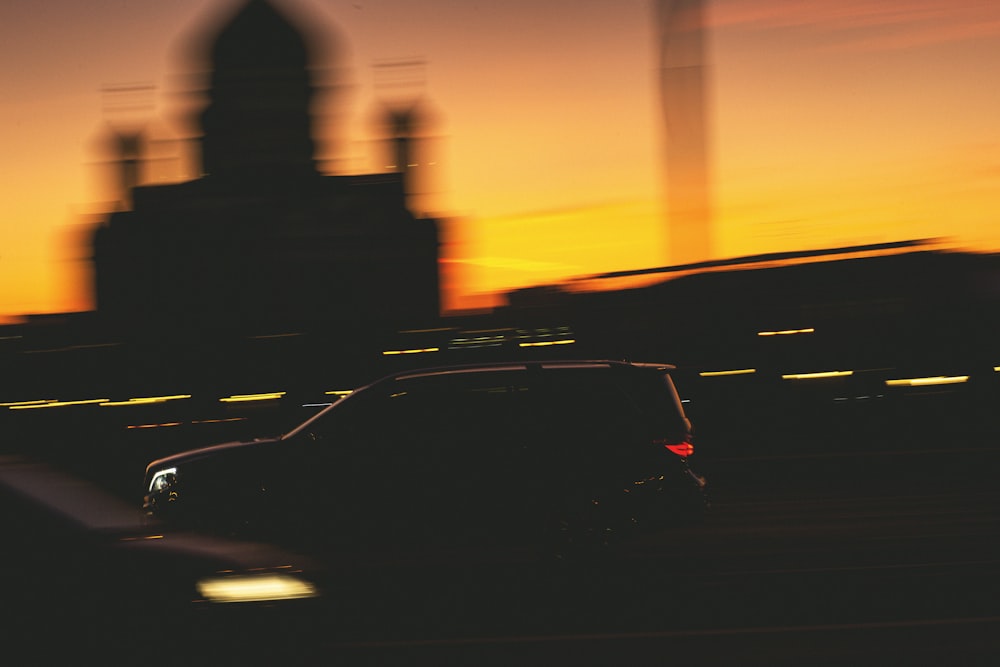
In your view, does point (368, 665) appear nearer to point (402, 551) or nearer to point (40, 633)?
point (40, 633)

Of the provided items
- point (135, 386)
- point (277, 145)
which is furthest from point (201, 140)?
point (135, 386)

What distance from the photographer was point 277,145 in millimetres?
78188

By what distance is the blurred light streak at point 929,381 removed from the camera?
2144 centimetres

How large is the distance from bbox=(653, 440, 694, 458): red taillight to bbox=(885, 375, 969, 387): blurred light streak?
13.0 meters

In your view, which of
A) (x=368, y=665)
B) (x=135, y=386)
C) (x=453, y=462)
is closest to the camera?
(x=368, y=665)

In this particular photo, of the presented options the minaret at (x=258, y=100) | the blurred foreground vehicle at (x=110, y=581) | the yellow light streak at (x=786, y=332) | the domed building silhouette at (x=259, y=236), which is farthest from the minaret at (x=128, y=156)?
the blurred foreground vehicle at (x=110, y=581)

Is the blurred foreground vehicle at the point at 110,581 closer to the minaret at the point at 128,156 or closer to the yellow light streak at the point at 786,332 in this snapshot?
the yellow light streak at the point at 786,332

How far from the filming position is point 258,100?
76500mm

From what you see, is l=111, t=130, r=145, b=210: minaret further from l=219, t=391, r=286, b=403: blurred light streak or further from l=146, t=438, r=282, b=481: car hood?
A: l=146, t=438, r=282, b=481: car hood

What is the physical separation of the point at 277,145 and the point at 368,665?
74.7m

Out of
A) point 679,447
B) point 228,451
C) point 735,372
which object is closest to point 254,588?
point 228,451

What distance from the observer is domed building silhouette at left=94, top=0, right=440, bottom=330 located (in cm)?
7781

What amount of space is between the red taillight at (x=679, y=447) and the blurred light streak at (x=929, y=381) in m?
13.0

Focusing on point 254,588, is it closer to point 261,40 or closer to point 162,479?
point 162,479
